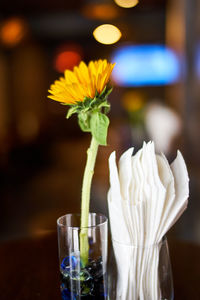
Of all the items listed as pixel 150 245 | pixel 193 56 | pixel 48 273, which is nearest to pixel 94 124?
pixel 150 245

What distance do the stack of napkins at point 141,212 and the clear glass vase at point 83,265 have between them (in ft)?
0.10

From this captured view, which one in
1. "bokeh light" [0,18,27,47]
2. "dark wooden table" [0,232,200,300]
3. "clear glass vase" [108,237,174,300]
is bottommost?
"dark wooden table" [0,232,200,300]

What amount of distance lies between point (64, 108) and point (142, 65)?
1512 mm

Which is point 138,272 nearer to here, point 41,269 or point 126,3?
point 41,269

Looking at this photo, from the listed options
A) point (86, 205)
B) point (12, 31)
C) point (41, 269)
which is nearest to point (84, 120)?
point (86, 205)

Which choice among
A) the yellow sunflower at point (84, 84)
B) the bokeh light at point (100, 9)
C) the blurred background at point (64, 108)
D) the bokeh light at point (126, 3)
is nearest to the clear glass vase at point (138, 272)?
the yellow sunflower at point (84, 84)

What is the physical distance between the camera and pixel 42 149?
525 centimetres

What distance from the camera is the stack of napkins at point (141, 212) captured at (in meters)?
0.55

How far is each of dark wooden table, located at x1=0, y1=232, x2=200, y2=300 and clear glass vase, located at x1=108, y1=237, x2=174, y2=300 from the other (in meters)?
0.12

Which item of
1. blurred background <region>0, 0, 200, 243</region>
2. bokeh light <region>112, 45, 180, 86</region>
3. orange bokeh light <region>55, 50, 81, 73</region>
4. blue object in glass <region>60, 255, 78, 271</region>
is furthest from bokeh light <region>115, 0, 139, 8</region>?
blue object in glass <region>60, 255, 78, 271</region>

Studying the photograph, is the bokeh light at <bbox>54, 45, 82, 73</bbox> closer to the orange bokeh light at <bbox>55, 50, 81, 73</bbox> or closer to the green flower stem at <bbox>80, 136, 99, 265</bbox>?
the orange bokeh light at <bbox>55, 50, 81, 73</bbox>

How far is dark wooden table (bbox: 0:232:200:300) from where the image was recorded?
69cm

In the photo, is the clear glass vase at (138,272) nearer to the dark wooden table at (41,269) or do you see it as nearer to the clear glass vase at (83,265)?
the clear glass vase at (83,265)

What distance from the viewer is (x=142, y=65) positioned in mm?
6000
